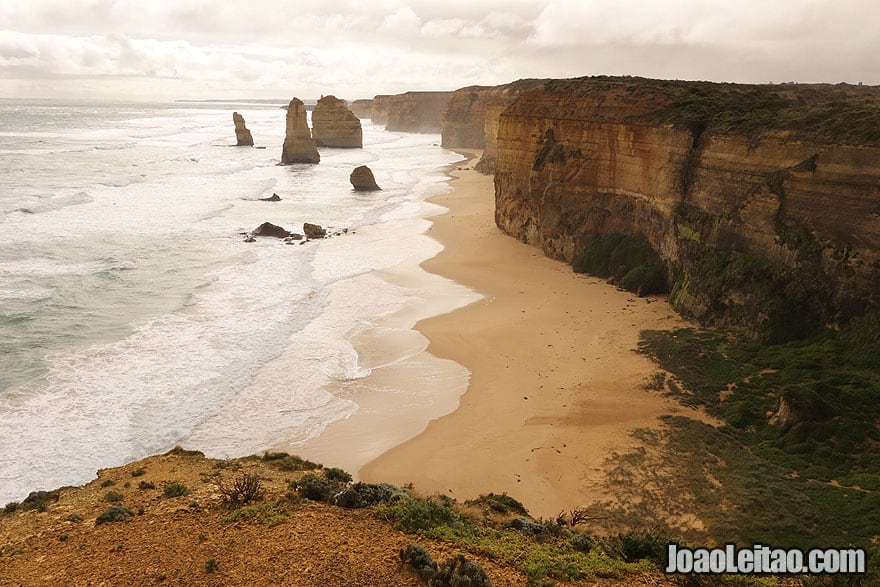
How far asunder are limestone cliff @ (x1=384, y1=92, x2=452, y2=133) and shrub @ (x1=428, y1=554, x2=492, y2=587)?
12948 centimetres

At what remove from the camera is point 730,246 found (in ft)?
66.7

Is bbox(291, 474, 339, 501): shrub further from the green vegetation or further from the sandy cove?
the green vegetation

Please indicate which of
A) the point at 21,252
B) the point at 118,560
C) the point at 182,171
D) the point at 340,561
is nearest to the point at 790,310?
the point at 340,561

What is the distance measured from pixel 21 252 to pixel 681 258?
31.5 metres

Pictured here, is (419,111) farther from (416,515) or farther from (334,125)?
(416,515)

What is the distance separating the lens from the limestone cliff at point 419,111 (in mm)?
131250

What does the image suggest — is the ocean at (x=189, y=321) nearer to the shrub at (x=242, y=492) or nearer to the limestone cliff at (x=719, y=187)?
the shrub at (x=242, y=492)

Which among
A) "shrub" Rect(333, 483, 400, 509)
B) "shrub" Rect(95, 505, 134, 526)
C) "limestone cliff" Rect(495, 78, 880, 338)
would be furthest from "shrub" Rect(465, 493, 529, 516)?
"limestone cliff" Rect(495, 78, 880, 338)

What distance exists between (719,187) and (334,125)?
249 feet

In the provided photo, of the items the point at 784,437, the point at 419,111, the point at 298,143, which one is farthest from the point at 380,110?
the point at 784,437

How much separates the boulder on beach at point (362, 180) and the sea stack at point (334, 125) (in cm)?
3882

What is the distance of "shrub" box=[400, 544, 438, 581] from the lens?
7684mm

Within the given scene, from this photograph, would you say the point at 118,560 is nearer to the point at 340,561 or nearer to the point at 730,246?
the point at 340,561

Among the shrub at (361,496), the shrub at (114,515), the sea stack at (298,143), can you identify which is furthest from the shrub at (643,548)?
the sea stack at (298,143)
